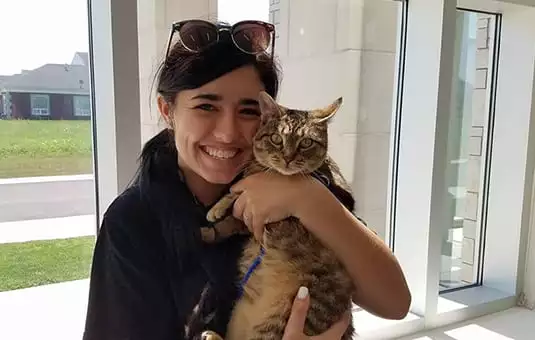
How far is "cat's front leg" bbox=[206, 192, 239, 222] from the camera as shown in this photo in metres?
0.90

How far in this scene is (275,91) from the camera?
1.01m

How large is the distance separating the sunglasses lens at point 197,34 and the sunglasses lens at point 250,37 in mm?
42

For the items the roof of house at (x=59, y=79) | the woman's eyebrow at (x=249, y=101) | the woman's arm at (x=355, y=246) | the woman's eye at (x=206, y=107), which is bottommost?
the woman's arm at (x=355, y=246)

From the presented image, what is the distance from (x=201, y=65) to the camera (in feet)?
2.82

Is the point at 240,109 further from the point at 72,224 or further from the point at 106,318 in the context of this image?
the point at 72,224

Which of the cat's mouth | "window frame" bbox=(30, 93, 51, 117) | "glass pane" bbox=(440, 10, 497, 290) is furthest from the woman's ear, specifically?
"glass pane" bbox=(440, 10, 497, 290)

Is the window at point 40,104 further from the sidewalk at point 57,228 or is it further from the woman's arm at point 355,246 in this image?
the woman's arm at point 355,246

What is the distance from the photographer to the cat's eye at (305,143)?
957 millimetres

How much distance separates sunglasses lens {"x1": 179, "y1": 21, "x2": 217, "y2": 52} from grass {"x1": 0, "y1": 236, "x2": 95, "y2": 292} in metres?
0.66

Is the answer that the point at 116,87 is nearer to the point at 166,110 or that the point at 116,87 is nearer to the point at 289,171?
the point at 166,110

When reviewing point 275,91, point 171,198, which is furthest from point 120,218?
point 275,91

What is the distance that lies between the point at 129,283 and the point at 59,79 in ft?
2.09

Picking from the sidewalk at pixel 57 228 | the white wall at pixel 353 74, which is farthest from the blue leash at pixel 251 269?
the white wall at pixel 353 74

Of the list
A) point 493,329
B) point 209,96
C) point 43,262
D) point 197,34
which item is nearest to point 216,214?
point 209,96
